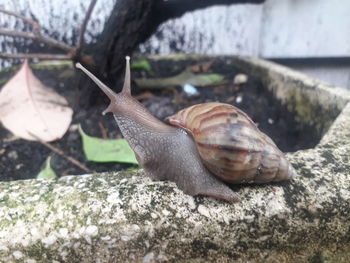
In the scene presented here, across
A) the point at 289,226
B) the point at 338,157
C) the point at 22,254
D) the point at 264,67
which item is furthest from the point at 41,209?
the point at 264,67

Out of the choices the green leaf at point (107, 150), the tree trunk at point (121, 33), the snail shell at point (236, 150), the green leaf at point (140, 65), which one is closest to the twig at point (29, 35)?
the tree trunk at point (121, 33)

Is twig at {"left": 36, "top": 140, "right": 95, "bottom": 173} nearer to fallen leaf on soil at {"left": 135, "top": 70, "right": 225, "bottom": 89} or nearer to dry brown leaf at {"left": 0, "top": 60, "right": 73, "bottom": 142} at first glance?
dry brown leaf at {"left": 0, "top": 60, "right": 73, "bottom": 142}

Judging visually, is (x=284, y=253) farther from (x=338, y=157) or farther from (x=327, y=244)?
(x=338, y=157)

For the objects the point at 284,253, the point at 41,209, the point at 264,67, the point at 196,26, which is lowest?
the point at 284,253

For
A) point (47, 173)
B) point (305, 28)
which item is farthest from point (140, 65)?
point (305, 28)

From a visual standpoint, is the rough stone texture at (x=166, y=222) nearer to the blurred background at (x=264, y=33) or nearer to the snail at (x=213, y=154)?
the snail at (x=213, y=154)

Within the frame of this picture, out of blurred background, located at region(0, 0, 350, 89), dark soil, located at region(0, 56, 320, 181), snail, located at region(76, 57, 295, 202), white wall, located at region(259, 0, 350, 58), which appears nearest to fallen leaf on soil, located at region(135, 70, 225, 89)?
dark soil, located at region(0, 56, 320, 181)

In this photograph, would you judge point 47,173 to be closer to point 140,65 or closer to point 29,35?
point 29,35
